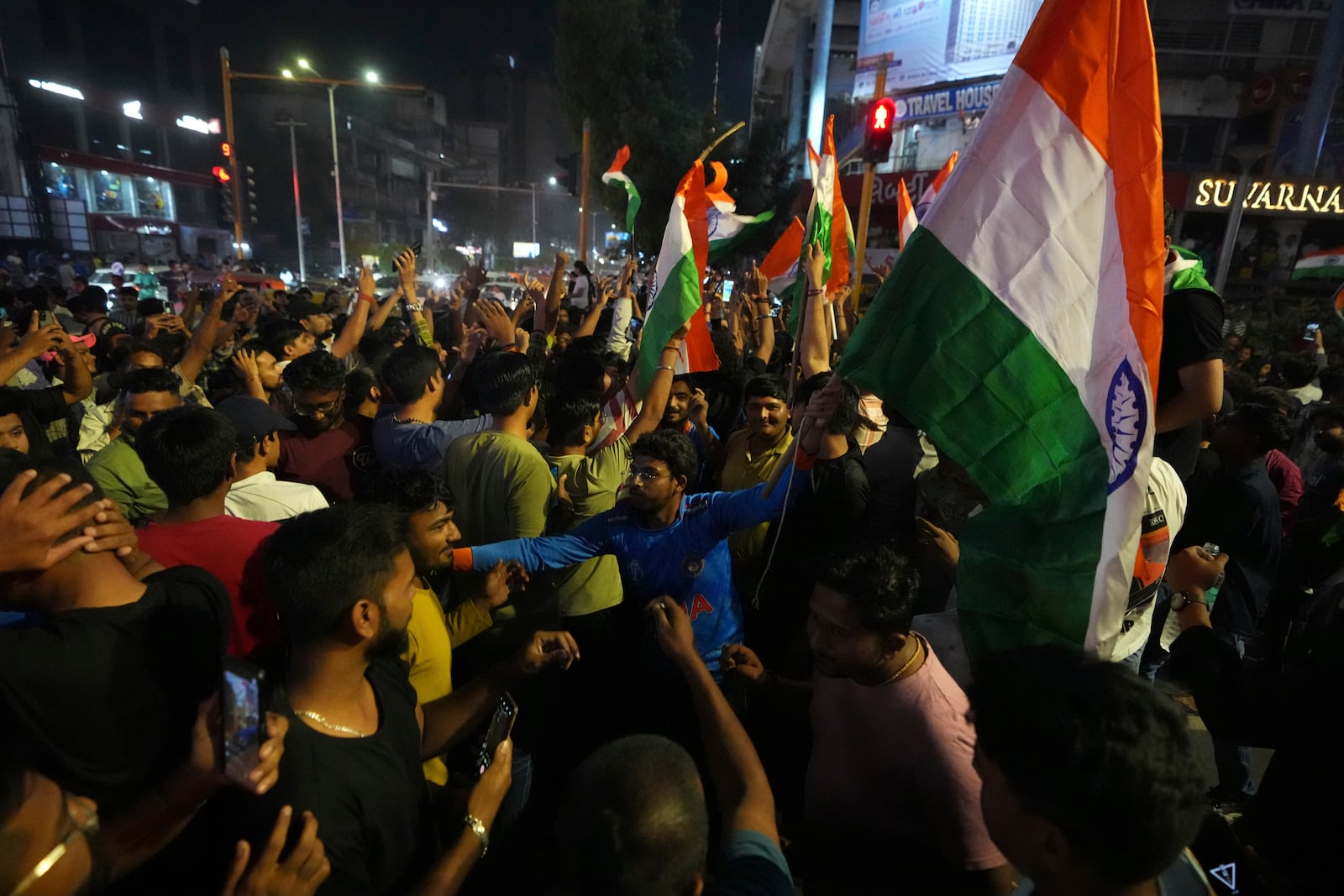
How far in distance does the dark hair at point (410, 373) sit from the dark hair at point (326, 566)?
6.81 ft

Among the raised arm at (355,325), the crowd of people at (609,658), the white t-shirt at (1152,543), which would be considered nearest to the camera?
the crowd of people at (609,658)

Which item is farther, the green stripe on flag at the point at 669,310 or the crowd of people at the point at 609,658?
the green stripe on flag at the point at 669,310

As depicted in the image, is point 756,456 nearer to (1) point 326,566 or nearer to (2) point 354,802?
(1) point 326,566

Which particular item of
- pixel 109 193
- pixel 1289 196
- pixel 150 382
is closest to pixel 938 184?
pixel 150 382

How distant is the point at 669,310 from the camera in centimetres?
445

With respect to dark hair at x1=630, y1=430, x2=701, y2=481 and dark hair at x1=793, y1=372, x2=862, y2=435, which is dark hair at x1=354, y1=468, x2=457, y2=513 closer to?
dark hair at x1=630, y1=430, x2=701, y2=481

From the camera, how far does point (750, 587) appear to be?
12.6 feet

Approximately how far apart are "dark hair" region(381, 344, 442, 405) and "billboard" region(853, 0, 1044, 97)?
88.7ft

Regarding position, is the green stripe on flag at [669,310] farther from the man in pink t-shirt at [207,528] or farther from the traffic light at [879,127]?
the traffic light at [879,127]

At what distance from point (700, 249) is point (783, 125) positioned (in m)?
25.1

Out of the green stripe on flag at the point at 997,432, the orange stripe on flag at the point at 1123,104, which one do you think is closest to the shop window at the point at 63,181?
the green stripe on flag at the point at 997,432

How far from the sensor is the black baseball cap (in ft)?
10.8

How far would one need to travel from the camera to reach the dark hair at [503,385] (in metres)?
3.62

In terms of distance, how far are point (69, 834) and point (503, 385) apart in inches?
101
